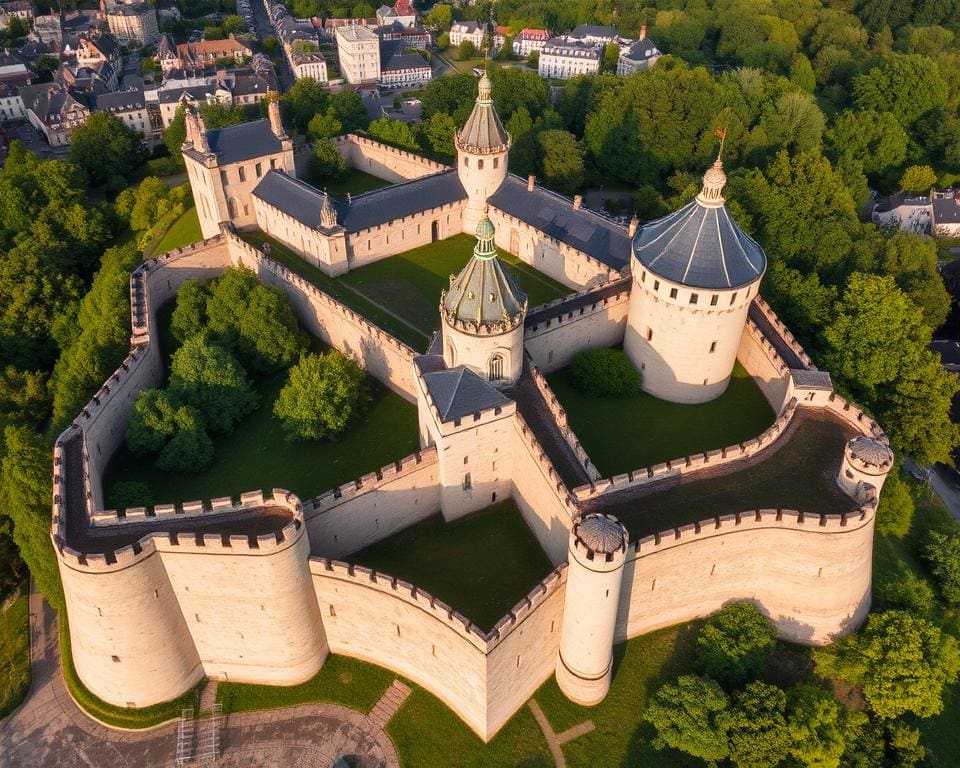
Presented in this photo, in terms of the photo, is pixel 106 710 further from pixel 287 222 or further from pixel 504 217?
pixel 504 217

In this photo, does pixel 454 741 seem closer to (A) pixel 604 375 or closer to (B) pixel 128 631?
(B) pixel 128 631

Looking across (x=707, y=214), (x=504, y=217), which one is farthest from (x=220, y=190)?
(x=707, y=214)

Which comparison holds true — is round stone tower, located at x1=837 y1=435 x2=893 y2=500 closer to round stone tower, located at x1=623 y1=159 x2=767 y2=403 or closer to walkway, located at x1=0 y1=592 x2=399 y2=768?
round stone tower, located at x1=623 y1=159 x2=767 y2=403

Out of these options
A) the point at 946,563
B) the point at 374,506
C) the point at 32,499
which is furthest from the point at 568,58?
Result: the point at 32,499

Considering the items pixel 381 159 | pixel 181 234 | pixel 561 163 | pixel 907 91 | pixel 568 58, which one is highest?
pixel 907 91

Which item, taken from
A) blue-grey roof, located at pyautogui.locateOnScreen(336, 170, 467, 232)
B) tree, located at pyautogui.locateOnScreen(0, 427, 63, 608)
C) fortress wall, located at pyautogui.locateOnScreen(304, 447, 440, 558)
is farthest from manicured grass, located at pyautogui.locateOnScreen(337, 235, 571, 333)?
tree, located at pyautogui.locateOnScreen(0, 427, 63, 608)

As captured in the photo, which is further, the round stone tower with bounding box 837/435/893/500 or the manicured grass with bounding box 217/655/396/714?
the manicured grass with bounding box 217/655/396/714
